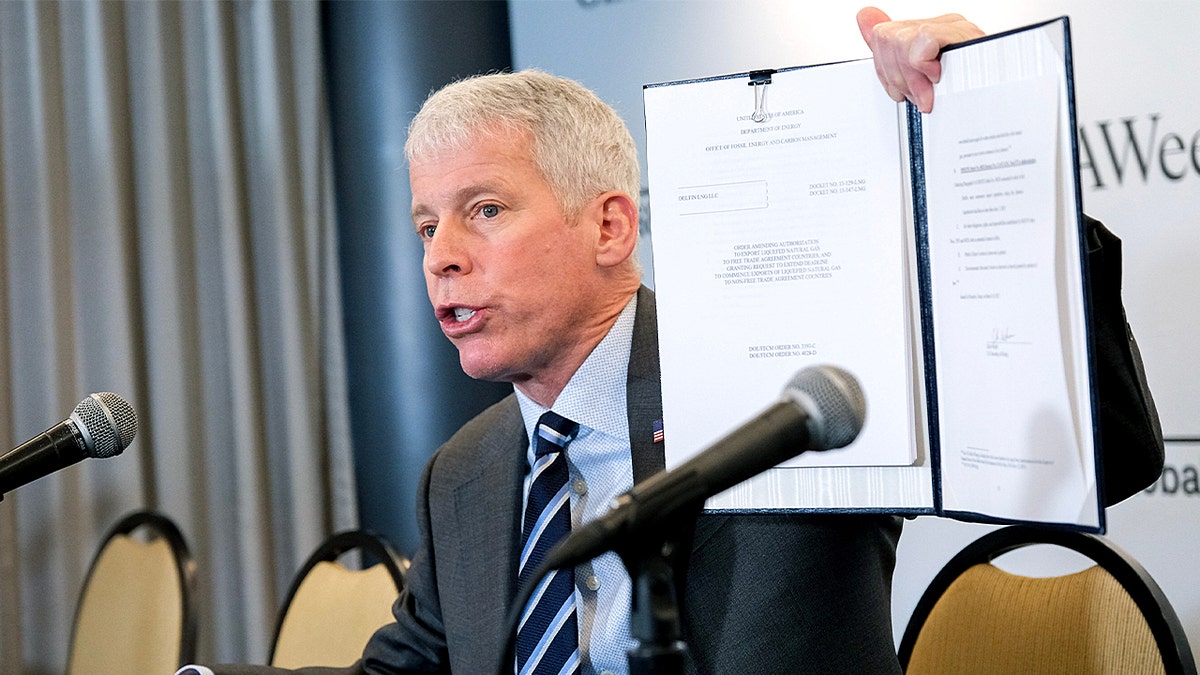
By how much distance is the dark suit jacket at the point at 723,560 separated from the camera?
3.94 feet

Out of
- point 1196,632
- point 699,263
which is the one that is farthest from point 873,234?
point 1196,632

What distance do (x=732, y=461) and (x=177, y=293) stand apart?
2.90m

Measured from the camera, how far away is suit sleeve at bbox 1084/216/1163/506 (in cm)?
114

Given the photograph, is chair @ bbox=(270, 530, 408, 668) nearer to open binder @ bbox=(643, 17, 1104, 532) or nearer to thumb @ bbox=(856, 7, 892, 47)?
open binder @ bbox=(643, 17, 1104, 532)

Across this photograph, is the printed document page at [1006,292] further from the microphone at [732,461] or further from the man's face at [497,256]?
the man's face at [497,256]

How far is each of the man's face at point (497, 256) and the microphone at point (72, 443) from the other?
1.53 feet

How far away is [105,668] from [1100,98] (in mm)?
2676

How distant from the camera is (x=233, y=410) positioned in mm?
3482

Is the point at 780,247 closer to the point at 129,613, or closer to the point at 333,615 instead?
the point at 333,615

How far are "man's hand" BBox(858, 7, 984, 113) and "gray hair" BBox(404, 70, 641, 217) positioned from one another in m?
0.63

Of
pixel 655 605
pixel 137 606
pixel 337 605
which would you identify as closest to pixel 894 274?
pixel 655 605

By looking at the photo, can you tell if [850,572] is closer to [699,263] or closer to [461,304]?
[699,263]

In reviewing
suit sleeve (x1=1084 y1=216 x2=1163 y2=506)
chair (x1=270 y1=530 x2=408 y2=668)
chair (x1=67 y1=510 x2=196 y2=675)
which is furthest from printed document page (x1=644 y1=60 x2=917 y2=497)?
chair (x1=67 y1=510 x2=196 y2=675)

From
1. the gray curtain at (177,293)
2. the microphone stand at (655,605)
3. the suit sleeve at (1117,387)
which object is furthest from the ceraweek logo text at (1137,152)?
the gray curtain at (177,293)
